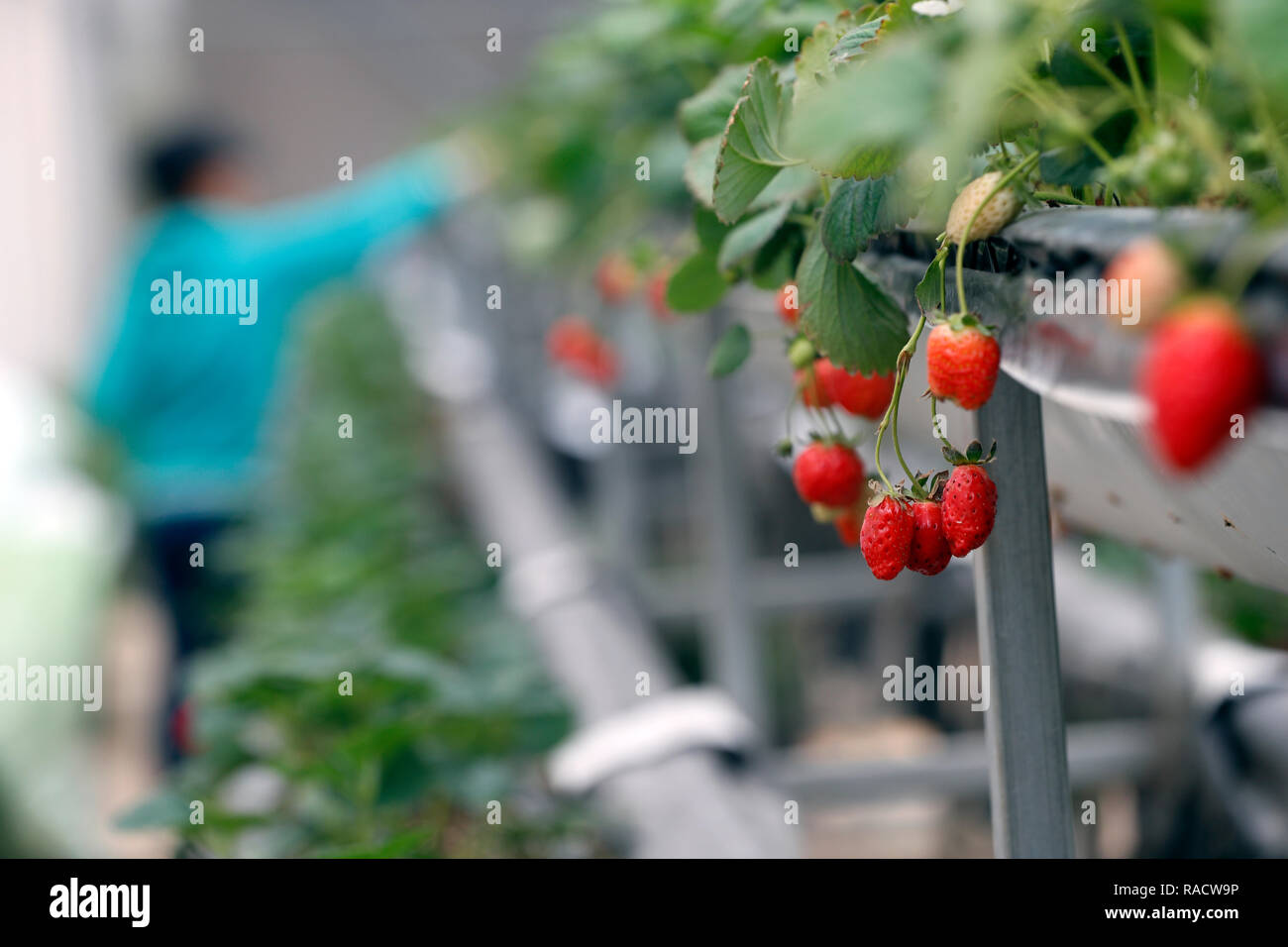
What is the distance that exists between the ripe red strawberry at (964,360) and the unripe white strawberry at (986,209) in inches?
1.5

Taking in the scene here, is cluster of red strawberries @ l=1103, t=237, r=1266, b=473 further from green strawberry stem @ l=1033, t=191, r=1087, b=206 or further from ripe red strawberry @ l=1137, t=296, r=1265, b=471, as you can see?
green strawberry stem @ l=1033, t=191, r=1087, b=206

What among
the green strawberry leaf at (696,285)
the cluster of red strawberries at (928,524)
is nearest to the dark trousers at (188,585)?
the green strawberry leaf at (696,285)

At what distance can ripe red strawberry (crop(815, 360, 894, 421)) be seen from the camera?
0.68 metres

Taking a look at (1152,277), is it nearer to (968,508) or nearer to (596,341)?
(968,508)

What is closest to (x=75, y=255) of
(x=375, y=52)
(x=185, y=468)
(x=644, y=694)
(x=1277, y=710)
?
(x=375, y=52)

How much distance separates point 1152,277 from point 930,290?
0.20 metres

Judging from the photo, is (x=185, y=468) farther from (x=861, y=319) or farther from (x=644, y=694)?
(x=861, y=319)

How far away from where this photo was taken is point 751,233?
0.62 m

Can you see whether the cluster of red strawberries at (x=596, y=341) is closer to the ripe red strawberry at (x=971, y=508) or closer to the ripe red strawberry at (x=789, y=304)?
the ripe red strawberry at (x=789, y=304)

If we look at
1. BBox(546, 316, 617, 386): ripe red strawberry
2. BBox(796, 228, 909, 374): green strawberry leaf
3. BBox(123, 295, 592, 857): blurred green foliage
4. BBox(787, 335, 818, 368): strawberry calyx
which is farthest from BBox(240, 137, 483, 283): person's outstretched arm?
BBox(796, 228, 909, 374): green strawberry leaf

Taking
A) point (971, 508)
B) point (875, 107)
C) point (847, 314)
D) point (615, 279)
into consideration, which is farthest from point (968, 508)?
point (615, 279)

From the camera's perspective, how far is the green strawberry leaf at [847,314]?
1.83 ft

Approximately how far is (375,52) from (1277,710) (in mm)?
7886
